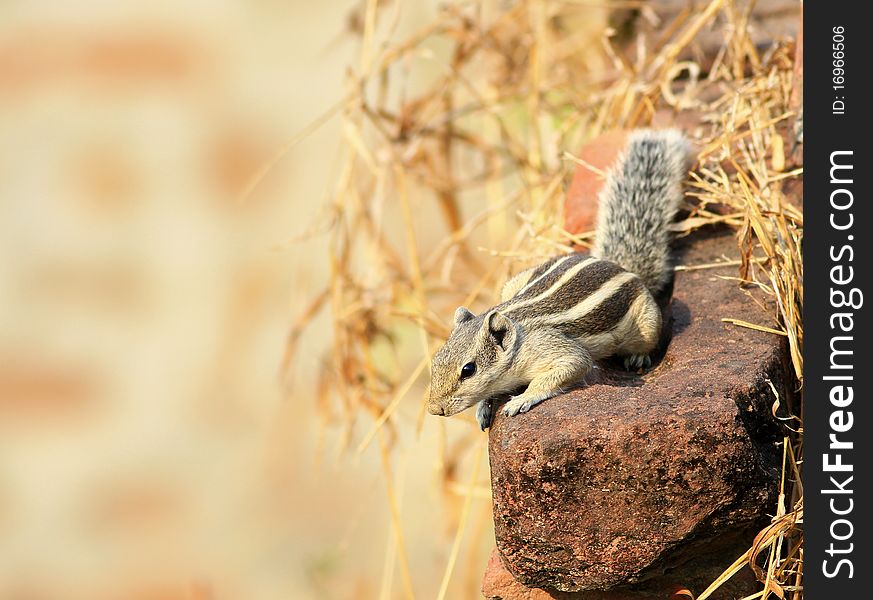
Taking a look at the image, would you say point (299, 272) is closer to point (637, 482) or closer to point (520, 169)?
point (520, 169)

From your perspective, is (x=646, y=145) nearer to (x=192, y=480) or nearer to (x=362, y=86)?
(x=362, y=86)

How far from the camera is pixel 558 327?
273 centimetres

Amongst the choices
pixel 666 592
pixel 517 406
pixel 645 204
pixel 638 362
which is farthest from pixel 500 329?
pixel 645 204

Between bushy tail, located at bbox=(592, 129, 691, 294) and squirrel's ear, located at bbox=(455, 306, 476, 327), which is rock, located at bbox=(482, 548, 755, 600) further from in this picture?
bushy tail, located at bbox=(592, 129, 691, 294)

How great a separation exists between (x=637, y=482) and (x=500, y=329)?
548 mm

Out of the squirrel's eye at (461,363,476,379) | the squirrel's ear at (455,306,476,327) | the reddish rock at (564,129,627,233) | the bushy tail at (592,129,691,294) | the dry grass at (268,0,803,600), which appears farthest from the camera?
the reddish rock at (564,129,627,233)

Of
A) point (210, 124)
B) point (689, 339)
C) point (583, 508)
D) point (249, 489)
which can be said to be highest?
point (210, 124)

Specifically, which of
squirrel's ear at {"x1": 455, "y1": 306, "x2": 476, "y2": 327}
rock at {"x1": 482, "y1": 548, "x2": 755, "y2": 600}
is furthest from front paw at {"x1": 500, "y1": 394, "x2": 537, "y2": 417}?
rock at {"x1": 482, "y1": 548, "x2": 755, "y2": 600}

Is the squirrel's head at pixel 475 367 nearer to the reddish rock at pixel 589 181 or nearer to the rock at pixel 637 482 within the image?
the rock at pixel 637 482

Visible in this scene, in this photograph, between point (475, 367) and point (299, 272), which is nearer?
point (475, 367)

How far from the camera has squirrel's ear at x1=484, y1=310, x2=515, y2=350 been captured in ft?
8.67

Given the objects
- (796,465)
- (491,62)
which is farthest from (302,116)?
(796,465)

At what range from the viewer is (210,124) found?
6.98m

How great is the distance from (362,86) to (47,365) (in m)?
3.31
